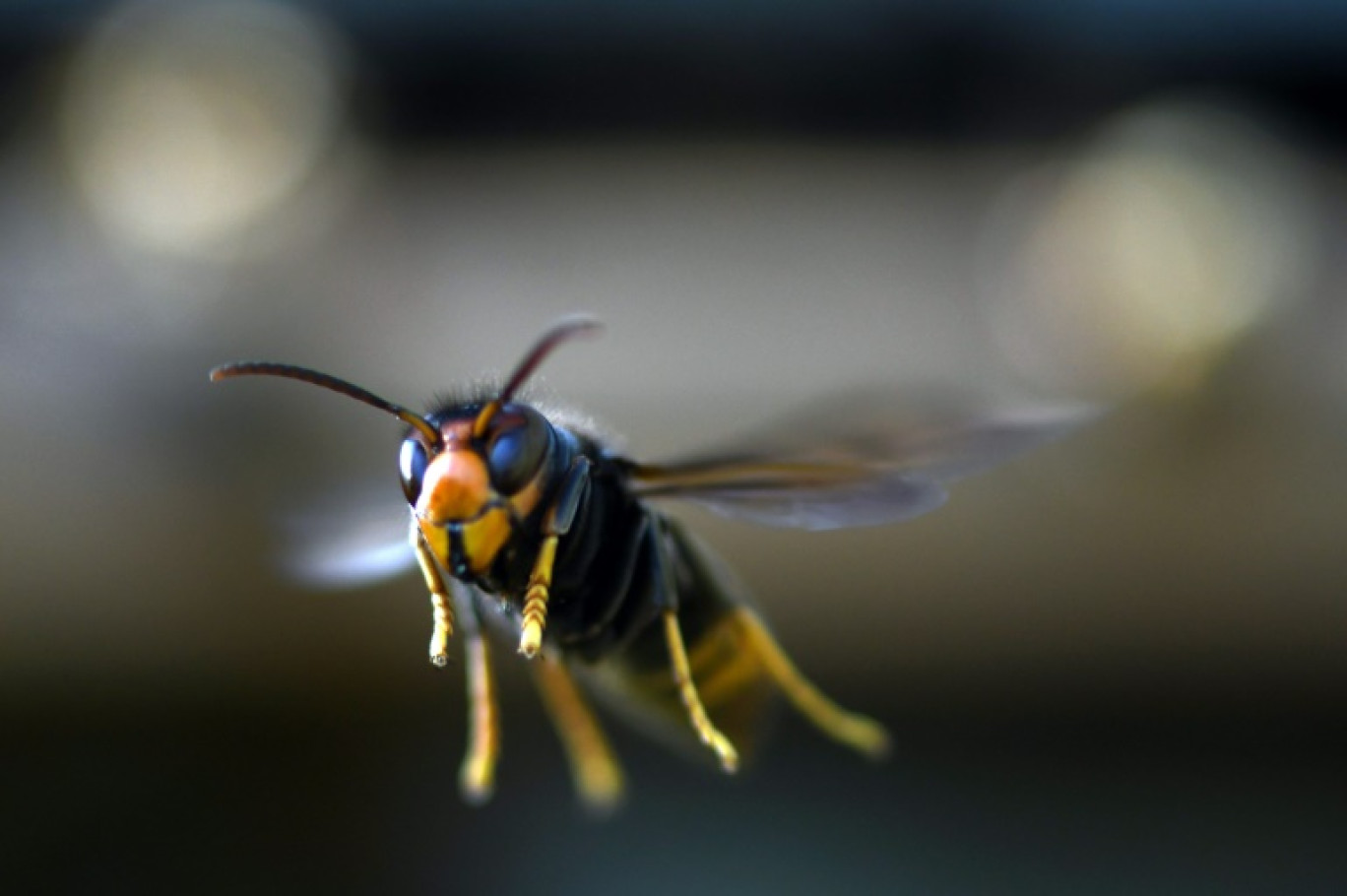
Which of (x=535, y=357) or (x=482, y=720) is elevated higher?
(x=535, y=357)

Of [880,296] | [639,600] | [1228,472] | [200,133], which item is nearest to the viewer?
[639,600]

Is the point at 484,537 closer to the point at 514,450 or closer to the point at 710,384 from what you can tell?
the point at 514,450

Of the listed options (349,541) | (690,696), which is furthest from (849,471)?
(349,541)

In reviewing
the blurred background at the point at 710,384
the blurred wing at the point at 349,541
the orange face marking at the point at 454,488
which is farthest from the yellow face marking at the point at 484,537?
the blurred background at the point at 710,384

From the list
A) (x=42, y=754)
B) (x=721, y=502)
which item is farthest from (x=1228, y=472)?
(x=42, y=754)

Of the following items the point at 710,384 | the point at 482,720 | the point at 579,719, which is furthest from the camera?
the point at 710,384

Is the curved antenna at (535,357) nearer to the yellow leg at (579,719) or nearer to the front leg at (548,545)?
the front leg at (548,545)

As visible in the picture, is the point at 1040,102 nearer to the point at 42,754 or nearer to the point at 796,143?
the point at 796,143
